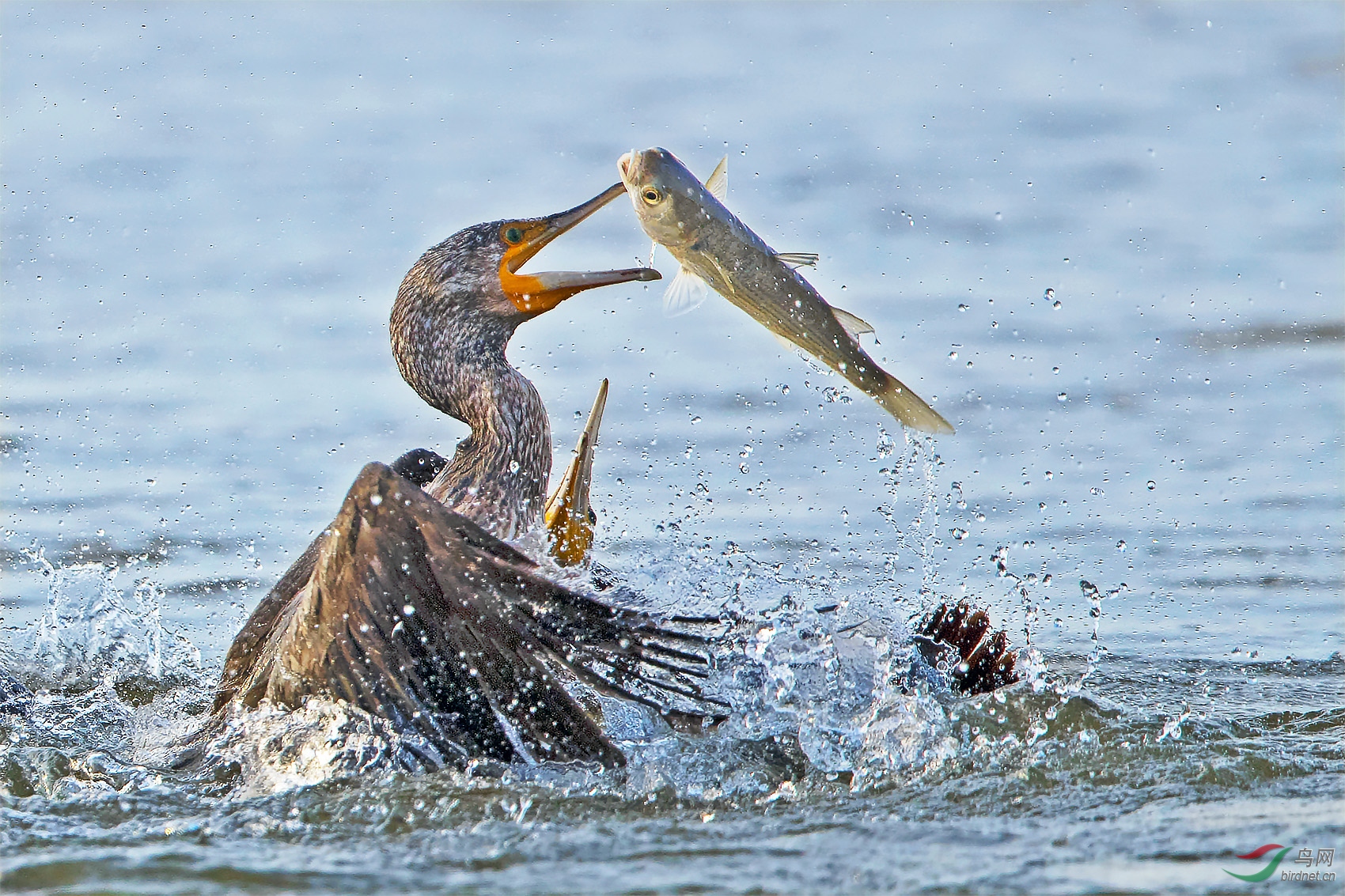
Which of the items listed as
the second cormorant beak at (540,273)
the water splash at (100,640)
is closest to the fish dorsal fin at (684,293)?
the second cormorant beak at (540,273)

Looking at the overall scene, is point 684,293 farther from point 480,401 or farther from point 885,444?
point 885,444

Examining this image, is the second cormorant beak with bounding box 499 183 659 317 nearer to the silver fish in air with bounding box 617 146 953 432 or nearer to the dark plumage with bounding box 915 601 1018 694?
the silver fish in air with bounding box 617 146 953 432

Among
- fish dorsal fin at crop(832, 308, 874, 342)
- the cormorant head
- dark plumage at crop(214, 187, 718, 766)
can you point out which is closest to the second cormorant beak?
the cormorant head

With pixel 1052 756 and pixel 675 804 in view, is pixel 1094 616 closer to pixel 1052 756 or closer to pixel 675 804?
pixel 1052 756

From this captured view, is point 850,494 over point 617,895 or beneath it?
over

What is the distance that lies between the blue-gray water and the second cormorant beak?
95 centimetres

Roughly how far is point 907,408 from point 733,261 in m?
A: 0.70

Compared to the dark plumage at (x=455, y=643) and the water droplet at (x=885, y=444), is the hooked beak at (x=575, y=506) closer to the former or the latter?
the dark plumage at (x=455, y=643)

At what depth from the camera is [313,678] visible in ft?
14.0

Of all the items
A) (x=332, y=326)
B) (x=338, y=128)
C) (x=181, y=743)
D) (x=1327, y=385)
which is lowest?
(x=181, y=743)

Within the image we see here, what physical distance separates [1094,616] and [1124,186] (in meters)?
4.99

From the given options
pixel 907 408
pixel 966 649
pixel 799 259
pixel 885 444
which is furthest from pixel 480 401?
pixel 885 444

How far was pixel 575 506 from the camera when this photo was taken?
206 inches

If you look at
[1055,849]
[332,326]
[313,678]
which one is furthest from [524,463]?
[332,326]
